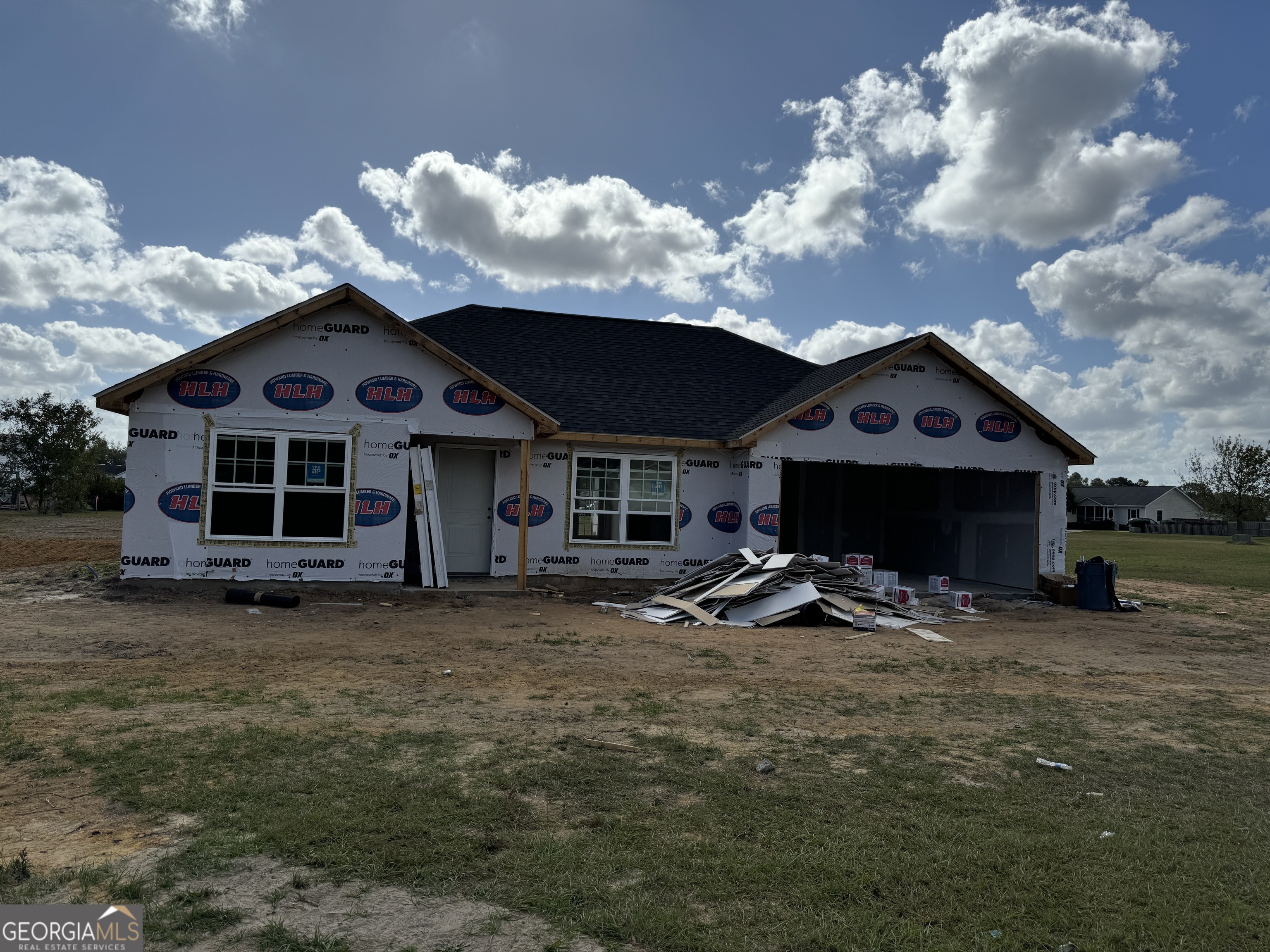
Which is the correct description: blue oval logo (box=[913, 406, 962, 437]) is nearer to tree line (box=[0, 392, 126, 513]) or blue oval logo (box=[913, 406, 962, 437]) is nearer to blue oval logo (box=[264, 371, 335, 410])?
blue oval logo (box=[264, 371, 335, 410])

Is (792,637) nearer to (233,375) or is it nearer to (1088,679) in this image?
(1088,679)

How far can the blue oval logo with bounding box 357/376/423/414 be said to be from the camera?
45.2 feet

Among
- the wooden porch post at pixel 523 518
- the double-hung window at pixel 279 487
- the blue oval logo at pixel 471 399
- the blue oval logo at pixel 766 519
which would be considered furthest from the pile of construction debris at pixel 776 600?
the double-hung window at pixel 279 487

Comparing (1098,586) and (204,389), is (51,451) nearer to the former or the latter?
(204,389)

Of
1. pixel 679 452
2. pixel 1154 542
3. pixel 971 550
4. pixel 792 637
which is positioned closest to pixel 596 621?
pixel 792 637

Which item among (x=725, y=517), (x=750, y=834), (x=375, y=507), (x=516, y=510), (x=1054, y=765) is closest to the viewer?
(x=750, y=834)

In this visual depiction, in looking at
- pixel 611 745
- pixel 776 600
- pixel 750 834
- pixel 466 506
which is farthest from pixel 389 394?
pixel 750 834

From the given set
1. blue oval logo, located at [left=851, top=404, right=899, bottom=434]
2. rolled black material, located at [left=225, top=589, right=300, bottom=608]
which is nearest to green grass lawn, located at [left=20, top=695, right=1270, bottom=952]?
rolled black material, located at [left=225, top=589, right=300, bottom=608]

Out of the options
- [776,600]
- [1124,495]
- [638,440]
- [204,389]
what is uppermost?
[1124,495]

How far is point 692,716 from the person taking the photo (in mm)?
6492

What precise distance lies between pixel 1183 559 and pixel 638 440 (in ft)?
86.8

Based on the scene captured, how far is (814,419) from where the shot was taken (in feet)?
52.3

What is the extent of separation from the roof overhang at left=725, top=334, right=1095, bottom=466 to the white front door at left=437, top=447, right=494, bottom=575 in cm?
483

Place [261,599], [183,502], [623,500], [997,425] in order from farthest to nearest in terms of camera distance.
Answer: [997,425]
[623,500]
[183,502]
[261,599]
